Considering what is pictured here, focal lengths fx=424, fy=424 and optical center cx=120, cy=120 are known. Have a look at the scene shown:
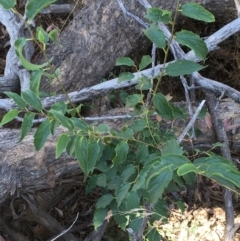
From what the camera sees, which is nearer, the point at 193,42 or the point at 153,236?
the point at 193,42

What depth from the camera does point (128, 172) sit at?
4.23 feet

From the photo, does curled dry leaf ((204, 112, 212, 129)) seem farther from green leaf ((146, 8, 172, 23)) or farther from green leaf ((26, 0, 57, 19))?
green leaf ((26, 0, 57, 19))

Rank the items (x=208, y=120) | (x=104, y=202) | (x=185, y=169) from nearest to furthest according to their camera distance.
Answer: (x=185, y=169)
(x=104, y=202)
(x=208, y=120)

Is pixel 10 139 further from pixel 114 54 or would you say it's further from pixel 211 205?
pixel 211 205

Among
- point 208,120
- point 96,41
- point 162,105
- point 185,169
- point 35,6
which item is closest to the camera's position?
point 185,169

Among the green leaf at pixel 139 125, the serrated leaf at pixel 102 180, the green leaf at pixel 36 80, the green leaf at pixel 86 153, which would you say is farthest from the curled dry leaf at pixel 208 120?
the green leaf at pixel 36 80

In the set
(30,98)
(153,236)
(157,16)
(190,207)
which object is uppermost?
(157,16)

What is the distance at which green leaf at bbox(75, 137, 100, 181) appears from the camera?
3.66ft

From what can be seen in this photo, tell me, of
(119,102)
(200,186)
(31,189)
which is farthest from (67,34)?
(200,186)

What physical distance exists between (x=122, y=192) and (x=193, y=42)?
481 mm

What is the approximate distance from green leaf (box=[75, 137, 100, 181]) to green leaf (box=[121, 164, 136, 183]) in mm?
185

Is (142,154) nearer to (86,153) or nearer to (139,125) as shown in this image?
(139,125)

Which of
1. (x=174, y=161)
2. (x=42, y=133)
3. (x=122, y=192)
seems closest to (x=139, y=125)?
(x=122, y=192)

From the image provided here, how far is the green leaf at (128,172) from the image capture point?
1.29 meters
